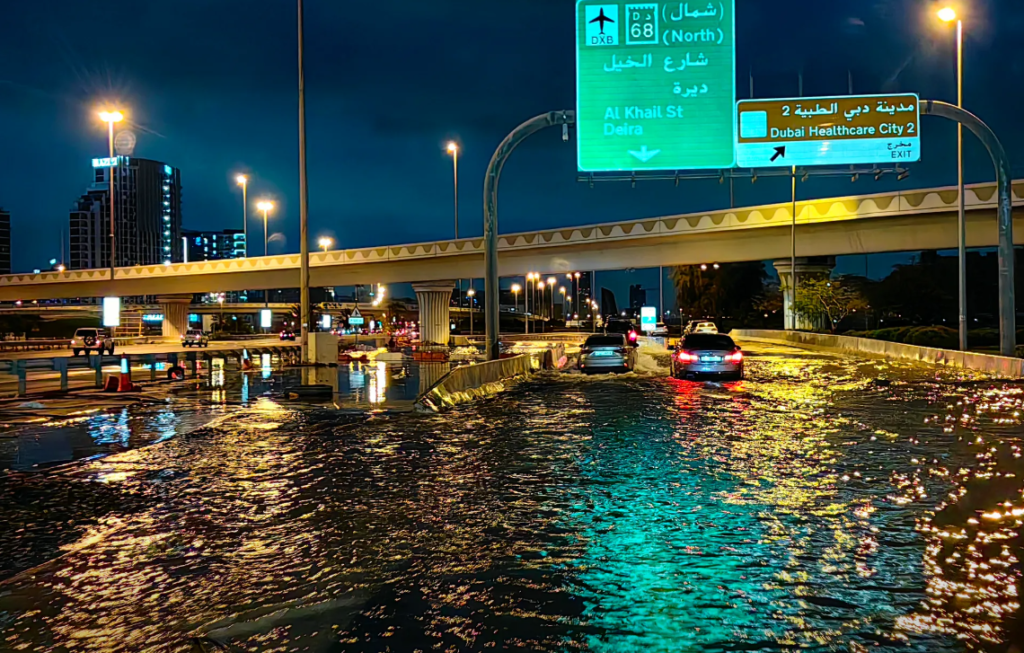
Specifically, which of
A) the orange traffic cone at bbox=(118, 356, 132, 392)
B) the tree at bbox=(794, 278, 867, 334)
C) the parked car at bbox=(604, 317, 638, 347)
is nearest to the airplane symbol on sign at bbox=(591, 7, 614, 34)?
the orange traffic cone at bbox=(118, 356, 132, 392)

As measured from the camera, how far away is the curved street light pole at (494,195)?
26422 mm

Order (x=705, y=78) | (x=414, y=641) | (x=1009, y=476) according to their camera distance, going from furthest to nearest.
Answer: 1. (x=705, y=78)
2. (x=1009, y=476)
3. (x=414, y=641)

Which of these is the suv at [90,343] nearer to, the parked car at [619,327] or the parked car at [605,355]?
the parked car at [619,327]

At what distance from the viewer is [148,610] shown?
21.1 ft

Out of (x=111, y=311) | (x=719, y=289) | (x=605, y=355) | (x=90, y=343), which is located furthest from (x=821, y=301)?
(x=111, y=311)

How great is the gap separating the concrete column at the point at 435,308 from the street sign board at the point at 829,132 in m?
50.4

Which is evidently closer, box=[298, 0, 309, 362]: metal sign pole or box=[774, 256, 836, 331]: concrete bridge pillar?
box=[298, 0, 309, 362]: metal sign pole

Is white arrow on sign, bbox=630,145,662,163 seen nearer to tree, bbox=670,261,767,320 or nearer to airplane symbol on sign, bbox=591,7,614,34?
airplane symbol on sign, bbox=591,7,614,34

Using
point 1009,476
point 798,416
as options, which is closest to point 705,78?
point 798,416

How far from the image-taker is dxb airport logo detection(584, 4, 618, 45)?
Result: 86.2 ft

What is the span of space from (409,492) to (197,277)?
79655 millimetres

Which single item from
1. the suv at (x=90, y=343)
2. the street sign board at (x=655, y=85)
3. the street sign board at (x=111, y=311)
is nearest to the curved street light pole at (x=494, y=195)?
the street sign board at (x=655, y=85)

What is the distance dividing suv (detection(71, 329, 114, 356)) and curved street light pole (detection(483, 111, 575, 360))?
31.8 m

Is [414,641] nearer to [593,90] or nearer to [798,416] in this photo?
[798,416]
